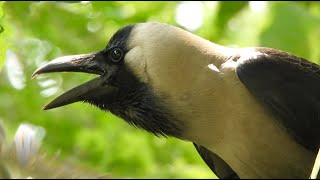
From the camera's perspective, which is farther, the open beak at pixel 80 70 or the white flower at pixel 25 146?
the open beak at pixel 80 70

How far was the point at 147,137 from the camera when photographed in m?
8.58

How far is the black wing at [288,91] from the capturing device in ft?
17.0

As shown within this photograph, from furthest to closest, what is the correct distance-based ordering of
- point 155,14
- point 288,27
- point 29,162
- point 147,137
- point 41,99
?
point 147,137, point 41,99, point 155,14, point 288,27, point 29,162

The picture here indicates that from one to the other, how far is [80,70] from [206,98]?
76 cm

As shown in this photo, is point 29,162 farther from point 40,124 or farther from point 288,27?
point 40,124

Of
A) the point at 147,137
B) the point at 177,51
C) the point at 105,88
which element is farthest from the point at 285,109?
the point at 147,137

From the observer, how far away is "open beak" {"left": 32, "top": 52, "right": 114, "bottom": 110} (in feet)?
17.1

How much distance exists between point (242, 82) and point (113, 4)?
2.06 m

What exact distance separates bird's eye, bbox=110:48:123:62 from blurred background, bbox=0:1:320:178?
1394 millimetres

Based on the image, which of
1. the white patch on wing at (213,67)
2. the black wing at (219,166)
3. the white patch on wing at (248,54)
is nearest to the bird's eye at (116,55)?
the white patch on wing at (213,67)

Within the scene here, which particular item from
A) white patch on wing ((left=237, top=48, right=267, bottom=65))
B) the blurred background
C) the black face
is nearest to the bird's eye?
the black face

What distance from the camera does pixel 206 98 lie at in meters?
5.21

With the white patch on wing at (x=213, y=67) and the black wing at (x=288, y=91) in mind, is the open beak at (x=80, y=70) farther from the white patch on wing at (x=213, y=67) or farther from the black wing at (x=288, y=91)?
the black wing at (x=288, y=91)

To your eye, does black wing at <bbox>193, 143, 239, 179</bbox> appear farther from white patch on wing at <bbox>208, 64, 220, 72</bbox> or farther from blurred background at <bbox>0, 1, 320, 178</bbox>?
blurred background at <bbox>0, 1, 320, 178</bbox>
